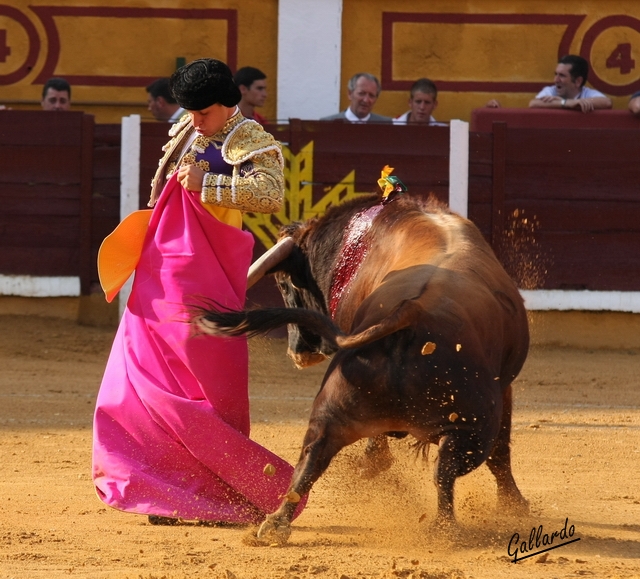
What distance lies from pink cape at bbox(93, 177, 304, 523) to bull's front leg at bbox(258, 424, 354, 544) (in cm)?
Result: 16

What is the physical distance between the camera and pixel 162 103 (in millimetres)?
7262

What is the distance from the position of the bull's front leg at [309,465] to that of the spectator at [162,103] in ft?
15.0

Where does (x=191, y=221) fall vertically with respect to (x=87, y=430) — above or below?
above

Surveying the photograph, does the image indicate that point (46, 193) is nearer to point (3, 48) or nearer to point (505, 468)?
point (3, 48)

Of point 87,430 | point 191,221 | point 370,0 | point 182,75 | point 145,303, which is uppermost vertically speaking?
point 370,0

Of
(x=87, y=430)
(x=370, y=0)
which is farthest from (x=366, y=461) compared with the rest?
(x=370, y=0)

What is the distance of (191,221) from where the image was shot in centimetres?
329

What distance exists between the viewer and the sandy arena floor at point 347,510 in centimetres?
273

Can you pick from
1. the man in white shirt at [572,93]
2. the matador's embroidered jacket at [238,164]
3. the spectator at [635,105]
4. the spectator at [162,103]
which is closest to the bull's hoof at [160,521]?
the matador's embroidered jacket at [238,164]

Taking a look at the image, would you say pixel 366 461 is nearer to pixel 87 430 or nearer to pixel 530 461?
pixel 530 461

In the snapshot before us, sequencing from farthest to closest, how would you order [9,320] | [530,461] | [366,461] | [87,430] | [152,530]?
[9,320] < [87,430] < [530,461] < [366,461] < [152,530]

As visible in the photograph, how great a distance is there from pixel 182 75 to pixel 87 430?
202 cm

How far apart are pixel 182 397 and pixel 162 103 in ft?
14.3

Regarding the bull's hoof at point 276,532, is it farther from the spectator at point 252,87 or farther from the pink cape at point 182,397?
the spectator at point 252,87
